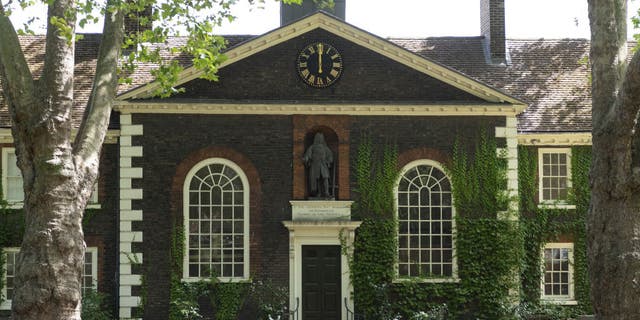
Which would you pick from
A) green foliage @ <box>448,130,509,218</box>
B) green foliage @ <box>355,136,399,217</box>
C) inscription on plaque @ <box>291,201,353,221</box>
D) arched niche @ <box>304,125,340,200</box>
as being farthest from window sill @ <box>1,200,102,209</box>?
green foliage @ <box>448,130,509,218</box>

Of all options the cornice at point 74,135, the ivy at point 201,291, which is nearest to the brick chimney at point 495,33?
the ivy at point 201,291

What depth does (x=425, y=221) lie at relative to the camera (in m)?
24.2

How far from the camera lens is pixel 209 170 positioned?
23984mm

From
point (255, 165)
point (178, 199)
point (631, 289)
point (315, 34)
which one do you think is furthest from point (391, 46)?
point (631, 289)

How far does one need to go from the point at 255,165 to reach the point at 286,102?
1.72 metres

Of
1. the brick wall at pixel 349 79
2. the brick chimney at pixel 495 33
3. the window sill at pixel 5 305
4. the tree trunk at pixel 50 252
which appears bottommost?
the window sill at pixel 5 305

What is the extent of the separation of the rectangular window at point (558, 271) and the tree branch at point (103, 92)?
13175mm

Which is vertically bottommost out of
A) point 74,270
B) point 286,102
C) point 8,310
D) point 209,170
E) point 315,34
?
point 8,310

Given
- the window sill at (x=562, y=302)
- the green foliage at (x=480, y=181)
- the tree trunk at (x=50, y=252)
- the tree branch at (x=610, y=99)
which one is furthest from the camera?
the window sill at (x=562, y=302)

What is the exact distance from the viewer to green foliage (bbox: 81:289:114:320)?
75.0 feet

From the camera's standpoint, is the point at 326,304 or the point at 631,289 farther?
the point at 326,304

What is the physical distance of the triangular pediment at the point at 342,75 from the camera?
2383cm

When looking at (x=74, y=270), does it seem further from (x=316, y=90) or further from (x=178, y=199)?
(x=316, y=90)

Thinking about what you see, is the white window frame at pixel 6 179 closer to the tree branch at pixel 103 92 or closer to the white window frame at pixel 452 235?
the tree branch at pixel 103 92
